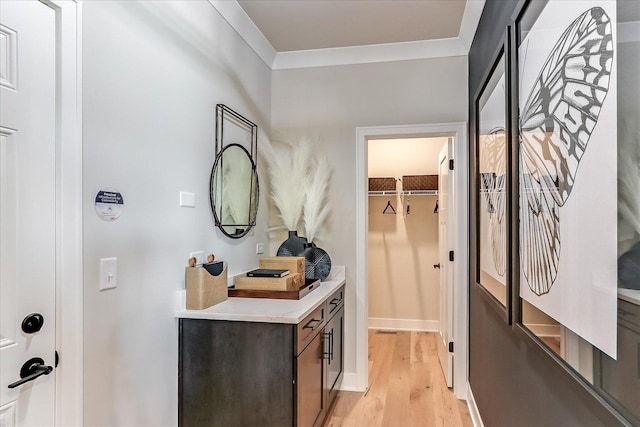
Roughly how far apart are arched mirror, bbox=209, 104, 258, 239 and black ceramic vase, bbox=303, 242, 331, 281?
478 mm

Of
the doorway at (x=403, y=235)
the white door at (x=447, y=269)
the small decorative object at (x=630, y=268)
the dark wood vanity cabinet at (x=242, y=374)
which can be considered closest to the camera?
the small decorative object at (x=630, y=268)

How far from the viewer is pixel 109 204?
1614mm

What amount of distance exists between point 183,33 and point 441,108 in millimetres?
1977

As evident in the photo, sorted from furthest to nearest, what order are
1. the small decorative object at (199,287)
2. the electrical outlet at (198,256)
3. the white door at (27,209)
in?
the electrical outlet at (198,256) → the small decorative object at (199,287) → the white door at (27,209)

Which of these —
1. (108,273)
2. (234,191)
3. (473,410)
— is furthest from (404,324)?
(108,273)

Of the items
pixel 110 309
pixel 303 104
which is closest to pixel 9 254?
pixel 110 309

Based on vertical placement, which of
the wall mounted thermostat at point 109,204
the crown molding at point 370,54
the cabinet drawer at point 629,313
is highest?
the crown molding at point 370,54

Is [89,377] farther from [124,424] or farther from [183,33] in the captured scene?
[183,33]

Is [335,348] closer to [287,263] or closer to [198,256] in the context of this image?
[287,263]

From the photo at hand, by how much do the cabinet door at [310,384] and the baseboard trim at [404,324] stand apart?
2630 millimetres

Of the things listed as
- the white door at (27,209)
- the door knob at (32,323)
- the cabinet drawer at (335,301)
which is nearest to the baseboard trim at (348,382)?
the cabinet drawer at (335,301)

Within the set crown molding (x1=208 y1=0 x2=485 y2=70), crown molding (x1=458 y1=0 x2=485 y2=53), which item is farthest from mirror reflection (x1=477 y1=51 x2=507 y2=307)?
crown molding (x1=208 y1=0 x2=485 y2=70)

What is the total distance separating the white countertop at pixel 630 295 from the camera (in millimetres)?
722

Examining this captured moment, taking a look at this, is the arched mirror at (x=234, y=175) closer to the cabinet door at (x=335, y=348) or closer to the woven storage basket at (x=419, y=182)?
the cabinet door at (x=335, y=348)
